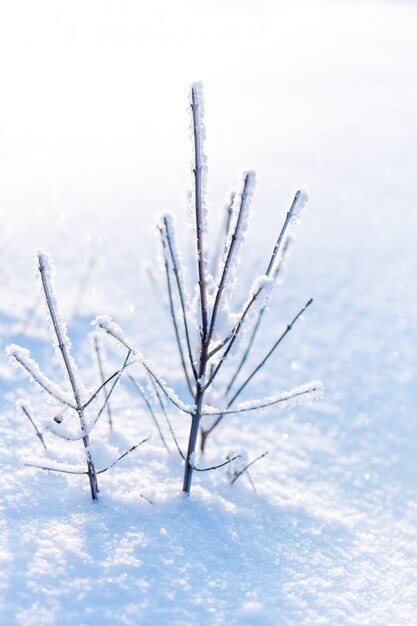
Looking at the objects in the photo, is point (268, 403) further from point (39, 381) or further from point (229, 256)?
point (39, 381)

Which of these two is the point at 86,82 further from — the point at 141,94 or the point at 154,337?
the point at 154,337

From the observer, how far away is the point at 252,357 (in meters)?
3.30

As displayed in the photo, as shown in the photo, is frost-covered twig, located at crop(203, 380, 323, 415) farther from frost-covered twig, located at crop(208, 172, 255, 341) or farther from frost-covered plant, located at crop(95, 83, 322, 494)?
frost-covered twig, located at crop(208, 172, 255, 341)

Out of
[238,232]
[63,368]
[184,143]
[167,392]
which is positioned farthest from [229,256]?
[184,143]

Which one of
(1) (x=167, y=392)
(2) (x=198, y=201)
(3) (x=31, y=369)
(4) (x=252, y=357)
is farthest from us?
(4) (x=252, y=357)

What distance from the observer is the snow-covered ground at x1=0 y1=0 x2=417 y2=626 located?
152 centimetres

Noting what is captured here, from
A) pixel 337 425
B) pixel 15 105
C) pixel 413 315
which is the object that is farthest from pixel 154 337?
pixel 15 105

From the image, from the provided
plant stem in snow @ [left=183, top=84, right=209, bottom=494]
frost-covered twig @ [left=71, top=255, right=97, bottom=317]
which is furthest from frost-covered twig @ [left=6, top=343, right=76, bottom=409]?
frost-covered twig @ [left=71, top=255, right=97, bottom=317]

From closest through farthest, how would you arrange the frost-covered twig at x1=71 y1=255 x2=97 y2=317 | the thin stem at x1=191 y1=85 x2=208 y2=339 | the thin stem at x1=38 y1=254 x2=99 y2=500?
the thin stem at x1=191 y1=85 x2=208 y2=339
the thin stem at x1=38 y1=254 x2=99 y2=500
the frost-covered twig at x1=71 y1=255 x2=97 y2=317

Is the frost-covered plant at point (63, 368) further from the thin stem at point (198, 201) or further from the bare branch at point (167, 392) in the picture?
the thin stem at point (198, 201)

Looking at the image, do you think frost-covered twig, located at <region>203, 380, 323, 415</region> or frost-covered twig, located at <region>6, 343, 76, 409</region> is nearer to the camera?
frost-covered twig, located at <region>6, 343, 76, 409</region>

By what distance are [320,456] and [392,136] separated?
497 cm

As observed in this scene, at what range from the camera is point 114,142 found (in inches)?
247

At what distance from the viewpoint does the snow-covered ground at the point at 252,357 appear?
1.52 meters
